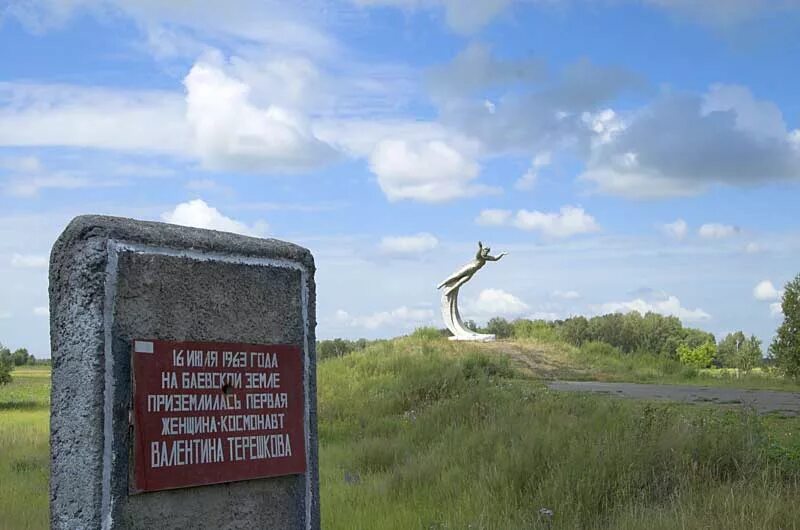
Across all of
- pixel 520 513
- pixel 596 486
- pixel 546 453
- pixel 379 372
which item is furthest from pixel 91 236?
pixel 379 372

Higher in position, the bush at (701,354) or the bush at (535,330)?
the bush at (535,330)

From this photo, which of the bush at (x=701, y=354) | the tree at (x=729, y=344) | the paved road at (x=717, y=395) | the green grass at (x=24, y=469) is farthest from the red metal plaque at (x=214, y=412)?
the tree at (x=729, y=344)

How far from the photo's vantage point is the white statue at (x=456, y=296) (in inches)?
961

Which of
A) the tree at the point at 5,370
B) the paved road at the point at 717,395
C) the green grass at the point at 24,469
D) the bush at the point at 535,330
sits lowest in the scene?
the green grass at the point at 24,469

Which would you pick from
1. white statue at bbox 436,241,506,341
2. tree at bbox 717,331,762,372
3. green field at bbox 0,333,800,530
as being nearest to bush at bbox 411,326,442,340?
white statue at bbox 436,241,506,341

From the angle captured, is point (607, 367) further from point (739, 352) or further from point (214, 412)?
point (214, 412)

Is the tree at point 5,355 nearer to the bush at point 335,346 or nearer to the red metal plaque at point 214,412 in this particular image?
the bush at point 335,346

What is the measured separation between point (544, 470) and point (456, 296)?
1885 centimetres

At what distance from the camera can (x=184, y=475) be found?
3459 millimetres

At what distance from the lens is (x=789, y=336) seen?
50.1 ft

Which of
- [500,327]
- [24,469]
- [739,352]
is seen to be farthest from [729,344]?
[24,469]

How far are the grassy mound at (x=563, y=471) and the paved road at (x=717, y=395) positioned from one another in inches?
82.6

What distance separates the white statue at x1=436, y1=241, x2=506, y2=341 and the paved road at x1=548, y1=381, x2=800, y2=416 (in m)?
8.28

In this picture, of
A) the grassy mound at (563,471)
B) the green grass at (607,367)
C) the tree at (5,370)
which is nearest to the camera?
the grassy mound at (563,471)
